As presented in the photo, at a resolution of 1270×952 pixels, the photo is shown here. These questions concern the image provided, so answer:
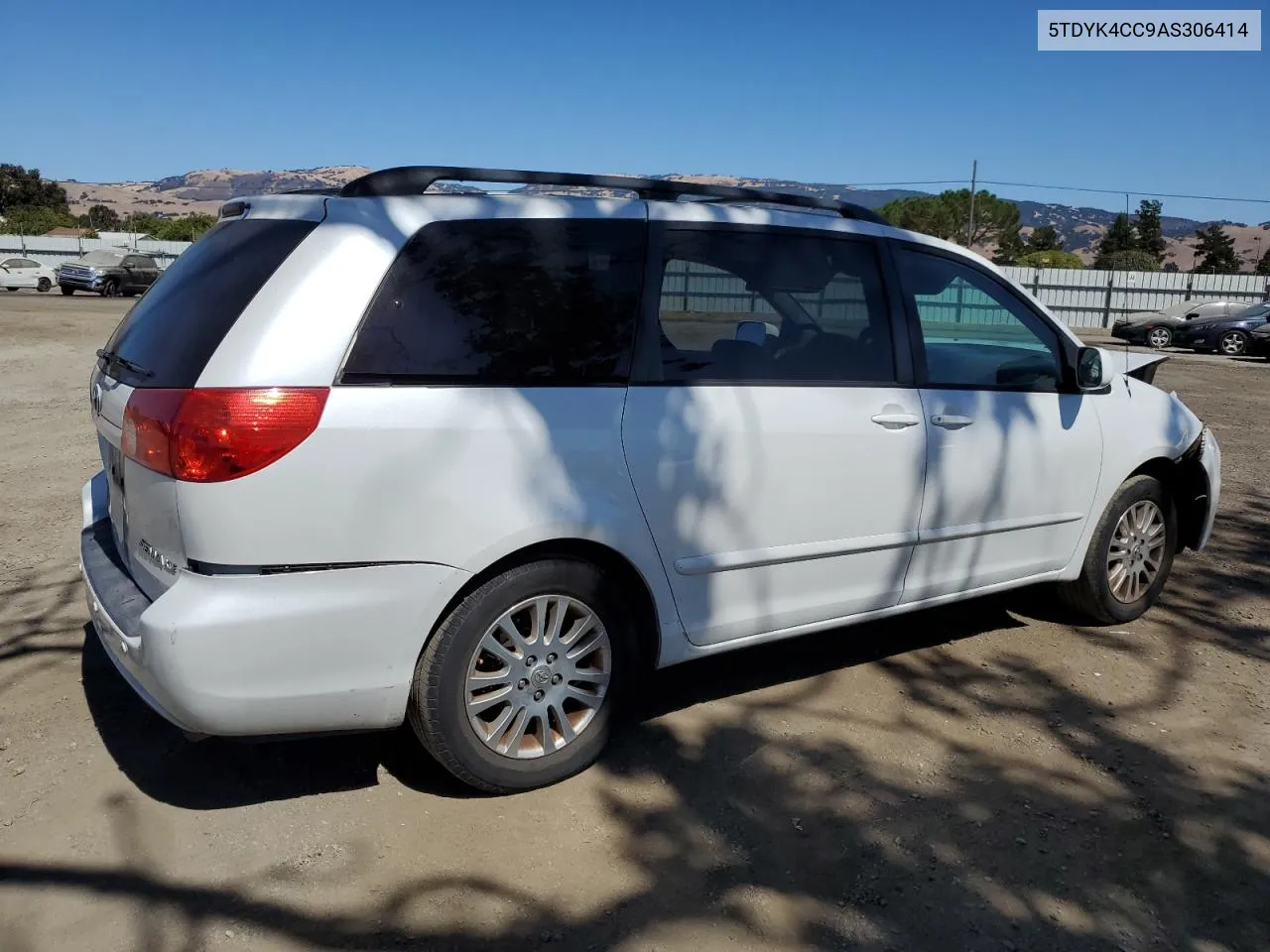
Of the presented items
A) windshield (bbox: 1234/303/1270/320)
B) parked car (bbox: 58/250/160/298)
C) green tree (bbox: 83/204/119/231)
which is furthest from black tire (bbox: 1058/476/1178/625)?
green tree (bbox: 83/204/119/231)

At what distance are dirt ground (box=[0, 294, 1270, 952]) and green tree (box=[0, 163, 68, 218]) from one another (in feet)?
326

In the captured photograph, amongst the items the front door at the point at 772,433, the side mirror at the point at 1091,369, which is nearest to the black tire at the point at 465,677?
the front door at the point at 772,433

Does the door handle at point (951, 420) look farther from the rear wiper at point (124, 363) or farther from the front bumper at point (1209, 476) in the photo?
the rear wiper at point (124, 363)

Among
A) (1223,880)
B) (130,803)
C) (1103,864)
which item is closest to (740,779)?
(1103,864)

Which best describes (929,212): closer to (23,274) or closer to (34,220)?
(23,274)

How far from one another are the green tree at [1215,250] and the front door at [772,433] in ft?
274

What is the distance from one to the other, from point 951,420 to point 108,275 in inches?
1444

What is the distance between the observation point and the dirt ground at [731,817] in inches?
109

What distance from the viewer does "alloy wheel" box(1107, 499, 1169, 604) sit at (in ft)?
16.0

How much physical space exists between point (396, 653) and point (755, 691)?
1.74 metres

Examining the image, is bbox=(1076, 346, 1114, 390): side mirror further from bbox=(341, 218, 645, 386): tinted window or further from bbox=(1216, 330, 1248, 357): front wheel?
bbox=(1216, 330, 1248, 357): front wheel

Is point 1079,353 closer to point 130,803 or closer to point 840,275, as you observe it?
point 840,275

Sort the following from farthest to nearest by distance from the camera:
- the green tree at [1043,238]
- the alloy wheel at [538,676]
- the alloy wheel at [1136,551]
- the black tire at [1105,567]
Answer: the green tree at [1043,238]
the alloy wheel at [1136,551]
the black tire at [1105,567]
the alloy wheel at [538,676]

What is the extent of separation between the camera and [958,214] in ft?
262
